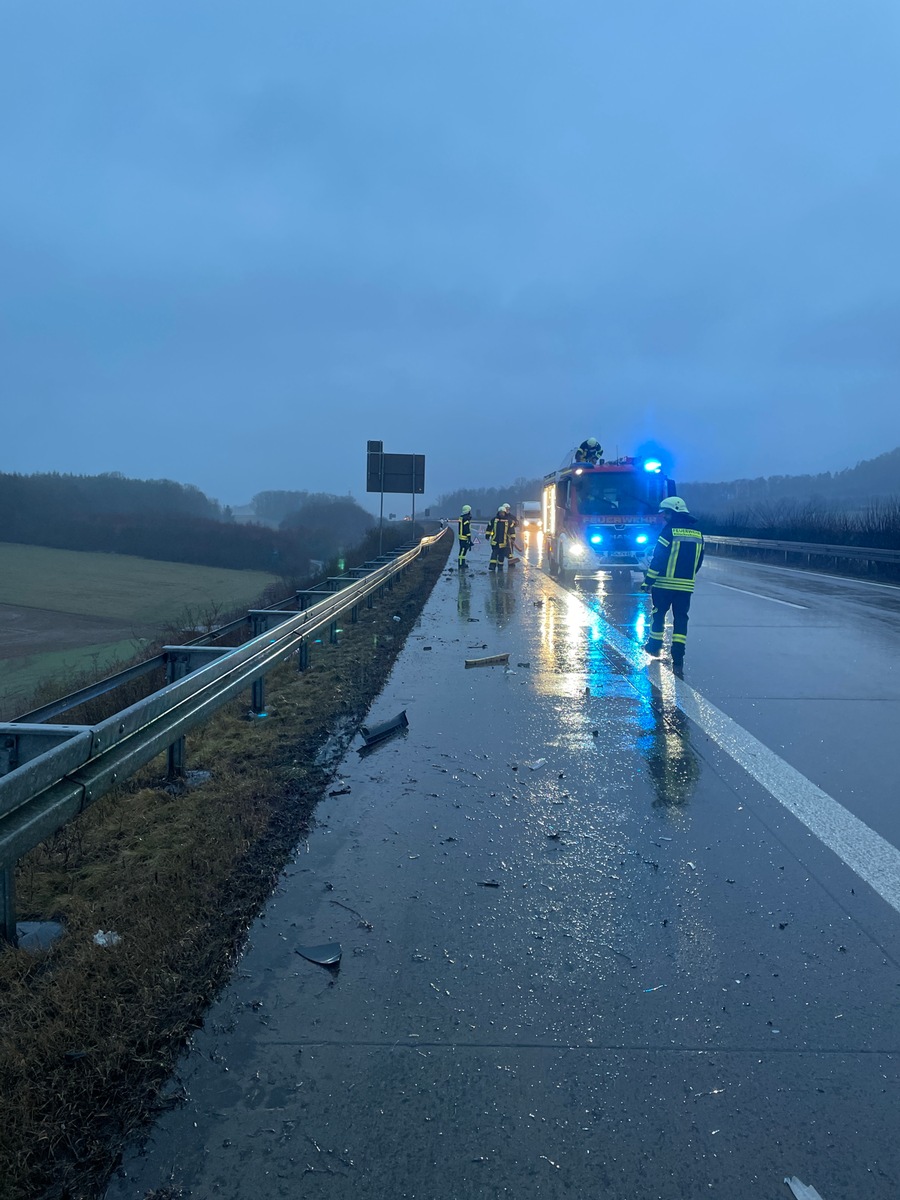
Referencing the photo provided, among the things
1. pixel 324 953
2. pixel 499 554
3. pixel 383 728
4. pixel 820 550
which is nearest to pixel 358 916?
pixel 324 953

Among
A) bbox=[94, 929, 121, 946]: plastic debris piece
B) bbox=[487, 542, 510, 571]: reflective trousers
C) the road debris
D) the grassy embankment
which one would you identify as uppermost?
bbox=[487, 542, 510, 571]: reflective trousers

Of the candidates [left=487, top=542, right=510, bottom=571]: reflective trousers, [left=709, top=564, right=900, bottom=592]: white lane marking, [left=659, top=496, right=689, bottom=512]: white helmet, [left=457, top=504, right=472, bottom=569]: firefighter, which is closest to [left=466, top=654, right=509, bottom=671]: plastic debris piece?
[left=659, top=496, right=689, bottom=512]: white helmet

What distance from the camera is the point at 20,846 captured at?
341 cm

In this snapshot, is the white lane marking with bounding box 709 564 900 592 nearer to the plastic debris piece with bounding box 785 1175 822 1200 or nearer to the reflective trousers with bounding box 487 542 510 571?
the reflective trousers with bounding box 487 542 510 571

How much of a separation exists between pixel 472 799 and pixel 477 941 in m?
1.90

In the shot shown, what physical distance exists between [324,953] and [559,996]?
38.0 inches

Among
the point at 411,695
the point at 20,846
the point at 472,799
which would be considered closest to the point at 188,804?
the point at 472,799

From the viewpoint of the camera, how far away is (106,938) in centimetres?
379

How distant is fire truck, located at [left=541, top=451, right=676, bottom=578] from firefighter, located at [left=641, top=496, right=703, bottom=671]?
9.19 metres

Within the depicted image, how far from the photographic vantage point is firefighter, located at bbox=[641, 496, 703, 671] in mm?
11125

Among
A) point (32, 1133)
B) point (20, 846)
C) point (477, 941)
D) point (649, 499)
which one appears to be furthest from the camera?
point (649, 499)

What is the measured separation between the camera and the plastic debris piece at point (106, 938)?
3710mm

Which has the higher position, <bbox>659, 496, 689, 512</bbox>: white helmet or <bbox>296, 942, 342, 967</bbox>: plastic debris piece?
<bbox>659, 496, 689, 512</bbox>: white helmet

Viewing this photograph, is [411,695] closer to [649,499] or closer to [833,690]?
[833,690]
